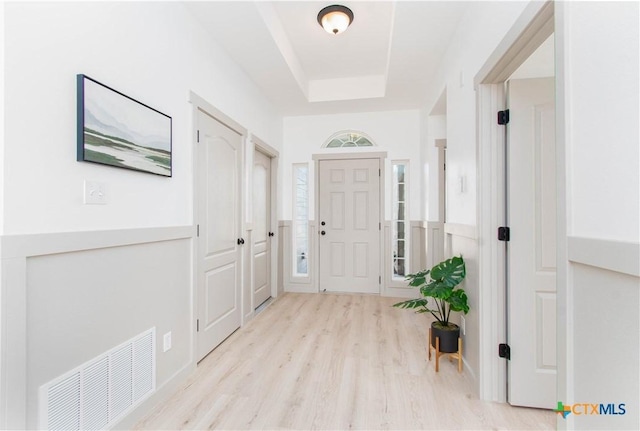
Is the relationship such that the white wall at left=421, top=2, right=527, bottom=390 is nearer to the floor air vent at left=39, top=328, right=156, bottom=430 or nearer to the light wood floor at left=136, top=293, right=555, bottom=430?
the light wood floor at left=136, top=293, right=555, bottom=430

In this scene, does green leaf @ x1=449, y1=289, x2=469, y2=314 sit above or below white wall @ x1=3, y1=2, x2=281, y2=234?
below

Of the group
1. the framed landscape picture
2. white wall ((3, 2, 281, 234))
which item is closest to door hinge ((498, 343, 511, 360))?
white wall ((3, 2, 281, 234))

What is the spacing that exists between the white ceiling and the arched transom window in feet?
1.15

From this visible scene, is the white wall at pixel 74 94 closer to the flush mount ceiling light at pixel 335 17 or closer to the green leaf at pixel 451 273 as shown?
the flush mount ceiling light at pixel 335 17

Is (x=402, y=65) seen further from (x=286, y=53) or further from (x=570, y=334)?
(x=570, y=334)

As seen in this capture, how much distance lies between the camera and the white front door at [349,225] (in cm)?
428

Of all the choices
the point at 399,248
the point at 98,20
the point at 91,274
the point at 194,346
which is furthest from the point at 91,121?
the point at 399,248

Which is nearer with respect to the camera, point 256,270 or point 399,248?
point 256,270

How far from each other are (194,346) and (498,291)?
2096 millimetres

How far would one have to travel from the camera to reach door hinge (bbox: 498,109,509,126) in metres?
1.75

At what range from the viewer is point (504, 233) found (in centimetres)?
175

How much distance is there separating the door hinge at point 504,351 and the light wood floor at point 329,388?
28cm

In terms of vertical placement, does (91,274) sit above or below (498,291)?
above

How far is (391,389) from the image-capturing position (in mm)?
1915
